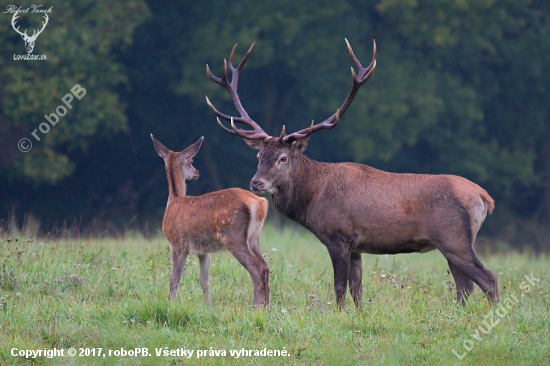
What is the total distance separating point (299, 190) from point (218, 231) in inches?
36.4

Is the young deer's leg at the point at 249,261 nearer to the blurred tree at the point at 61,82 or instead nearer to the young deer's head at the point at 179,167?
the young deer's head at the point at 179,167

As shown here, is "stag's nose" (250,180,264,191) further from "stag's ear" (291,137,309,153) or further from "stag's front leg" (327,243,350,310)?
"stag's front leg" (327,243,350,310)

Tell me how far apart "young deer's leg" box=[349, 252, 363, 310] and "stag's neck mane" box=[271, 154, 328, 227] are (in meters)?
0.58

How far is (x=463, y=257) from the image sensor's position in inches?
297

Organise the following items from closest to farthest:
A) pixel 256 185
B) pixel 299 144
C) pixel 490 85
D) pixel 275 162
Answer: pixel 256 185 < pixel 275 162 < pixel 299 144 < pixel 490 85

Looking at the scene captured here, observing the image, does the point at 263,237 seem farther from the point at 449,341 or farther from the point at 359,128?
the point at 359,128

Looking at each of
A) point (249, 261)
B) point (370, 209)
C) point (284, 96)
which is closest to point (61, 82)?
point (284, 96)

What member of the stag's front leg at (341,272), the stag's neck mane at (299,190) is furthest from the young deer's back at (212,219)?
the stag's front leg at (341,272)

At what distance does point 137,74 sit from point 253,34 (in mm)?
3300

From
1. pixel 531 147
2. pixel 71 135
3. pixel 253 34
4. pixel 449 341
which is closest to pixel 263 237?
pixel 449 341

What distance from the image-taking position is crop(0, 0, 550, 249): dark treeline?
65.1ft

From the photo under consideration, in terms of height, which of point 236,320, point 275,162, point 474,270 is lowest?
point 236,320

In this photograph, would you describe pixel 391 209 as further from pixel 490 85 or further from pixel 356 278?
pixel 490 85

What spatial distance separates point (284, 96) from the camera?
77.1ft
